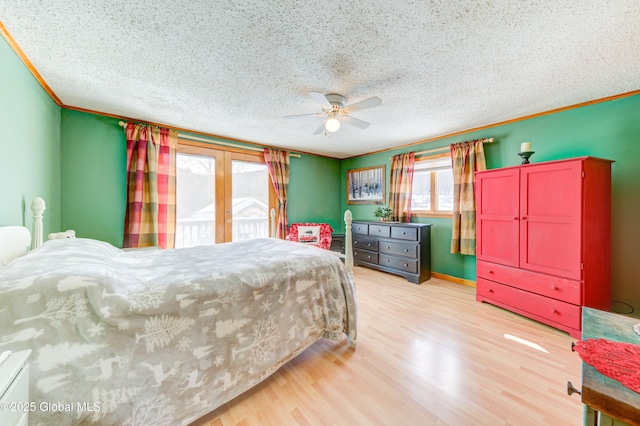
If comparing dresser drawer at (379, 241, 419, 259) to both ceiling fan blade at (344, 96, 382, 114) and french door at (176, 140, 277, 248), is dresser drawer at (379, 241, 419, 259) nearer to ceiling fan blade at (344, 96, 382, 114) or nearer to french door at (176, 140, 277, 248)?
french door at (176, 140, 277, 248)

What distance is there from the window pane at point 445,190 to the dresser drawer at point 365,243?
1245 mm

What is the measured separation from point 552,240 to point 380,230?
7.26ft

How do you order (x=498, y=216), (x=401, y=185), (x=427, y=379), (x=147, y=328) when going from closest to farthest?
(x=147, y=328) → (x=427, y=379) → (x=498, y=216) → (x=401, y=185)

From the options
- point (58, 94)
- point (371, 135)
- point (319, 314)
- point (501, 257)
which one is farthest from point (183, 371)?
point (371, 135)

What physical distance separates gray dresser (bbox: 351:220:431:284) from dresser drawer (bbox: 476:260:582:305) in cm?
84

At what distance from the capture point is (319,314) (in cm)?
185

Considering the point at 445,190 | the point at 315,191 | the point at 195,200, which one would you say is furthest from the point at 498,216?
the point at 195,200

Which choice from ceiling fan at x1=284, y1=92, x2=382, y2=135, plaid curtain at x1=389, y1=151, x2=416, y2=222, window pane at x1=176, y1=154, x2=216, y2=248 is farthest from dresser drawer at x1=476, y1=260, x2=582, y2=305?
window pane at x1=176, y1=154, x2=216, y2=248

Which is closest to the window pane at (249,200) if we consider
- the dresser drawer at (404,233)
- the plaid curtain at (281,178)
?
the plaid curtain at (281,178)

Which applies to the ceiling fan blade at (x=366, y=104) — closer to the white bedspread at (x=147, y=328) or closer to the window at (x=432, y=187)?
the white bedspread at (x=147, y=328)

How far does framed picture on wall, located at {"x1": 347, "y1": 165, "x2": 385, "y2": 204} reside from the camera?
472cm

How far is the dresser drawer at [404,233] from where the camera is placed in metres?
3.66

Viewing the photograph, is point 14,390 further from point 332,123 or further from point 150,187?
point 150,187

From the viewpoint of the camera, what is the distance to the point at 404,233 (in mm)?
3779
